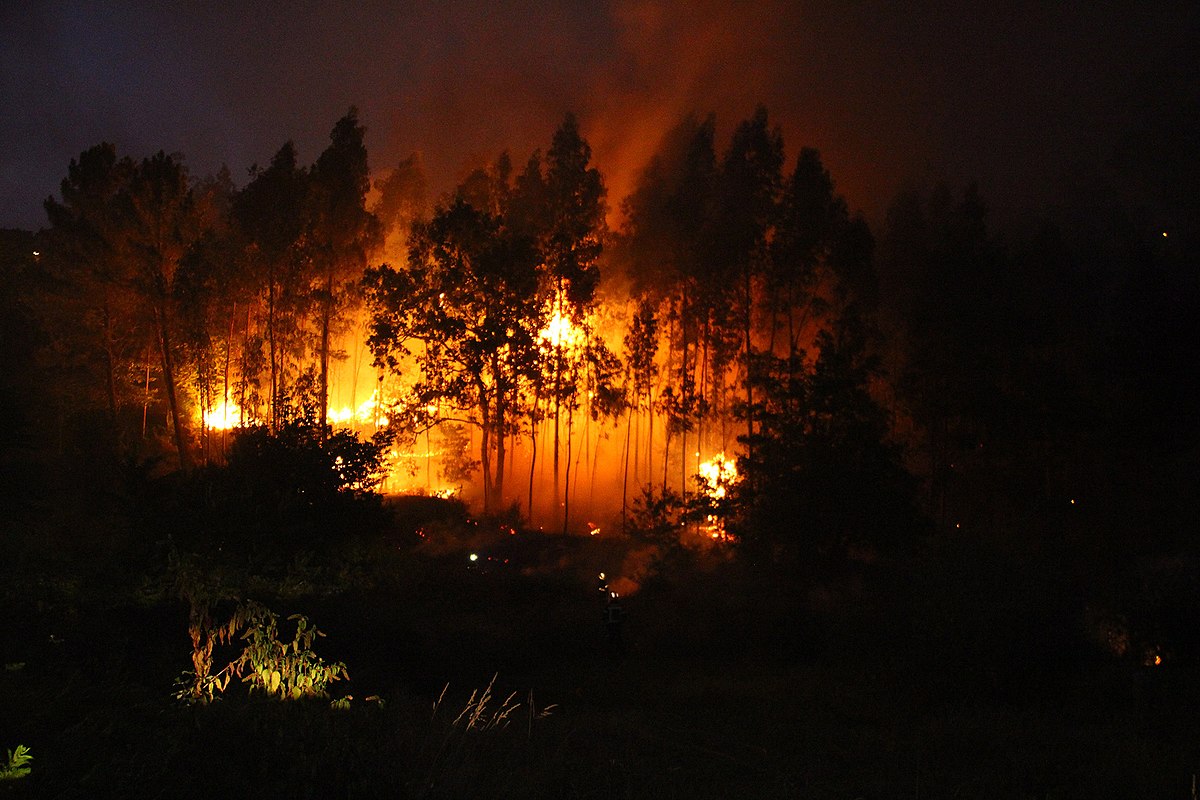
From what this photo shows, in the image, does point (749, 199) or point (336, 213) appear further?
point (336, 213)

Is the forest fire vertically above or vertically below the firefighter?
above

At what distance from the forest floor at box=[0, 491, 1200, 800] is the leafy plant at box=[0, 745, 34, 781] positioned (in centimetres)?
7

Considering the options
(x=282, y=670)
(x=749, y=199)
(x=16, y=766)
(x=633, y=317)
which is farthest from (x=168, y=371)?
(x=16, y=766)

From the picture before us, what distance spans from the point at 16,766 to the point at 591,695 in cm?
1037

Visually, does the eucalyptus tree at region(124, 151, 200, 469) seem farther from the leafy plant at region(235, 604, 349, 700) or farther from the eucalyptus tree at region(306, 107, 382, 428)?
the leafy plant at region(235, 604, 349, 700)

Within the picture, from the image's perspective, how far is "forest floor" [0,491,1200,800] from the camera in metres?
4.49

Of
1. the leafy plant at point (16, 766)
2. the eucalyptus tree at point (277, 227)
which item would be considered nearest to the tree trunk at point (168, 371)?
the eucalyptus tree at point (277, 227)

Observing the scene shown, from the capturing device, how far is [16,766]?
3580 mm

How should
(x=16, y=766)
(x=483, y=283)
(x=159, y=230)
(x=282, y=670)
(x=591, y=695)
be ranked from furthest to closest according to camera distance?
(x=159, y=230)
(x=483, y=283)
(x=591, y=695)
(x=282, y=670)
(x=16, y=766)

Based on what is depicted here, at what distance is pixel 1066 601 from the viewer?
1438 cm

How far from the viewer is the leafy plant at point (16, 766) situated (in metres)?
3.48

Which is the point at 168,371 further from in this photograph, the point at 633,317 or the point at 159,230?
the point at 633,317

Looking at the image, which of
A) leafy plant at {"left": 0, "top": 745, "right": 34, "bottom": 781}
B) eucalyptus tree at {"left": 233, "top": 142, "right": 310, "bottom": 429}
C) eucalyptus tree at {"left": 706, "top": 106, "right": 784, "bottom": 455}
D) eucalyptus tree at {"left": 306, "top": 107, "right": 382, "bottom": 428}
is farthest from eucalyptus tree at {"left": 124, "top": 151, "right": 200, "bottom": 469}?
leafy plant at {"left": 0, "top": 745, "right": 34, "bottom": 781}

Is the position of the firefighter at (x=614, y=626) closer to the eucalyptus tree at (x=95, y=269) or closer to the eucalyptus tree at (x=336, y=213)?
the eucalyptus tree at (x=336, y=213)
